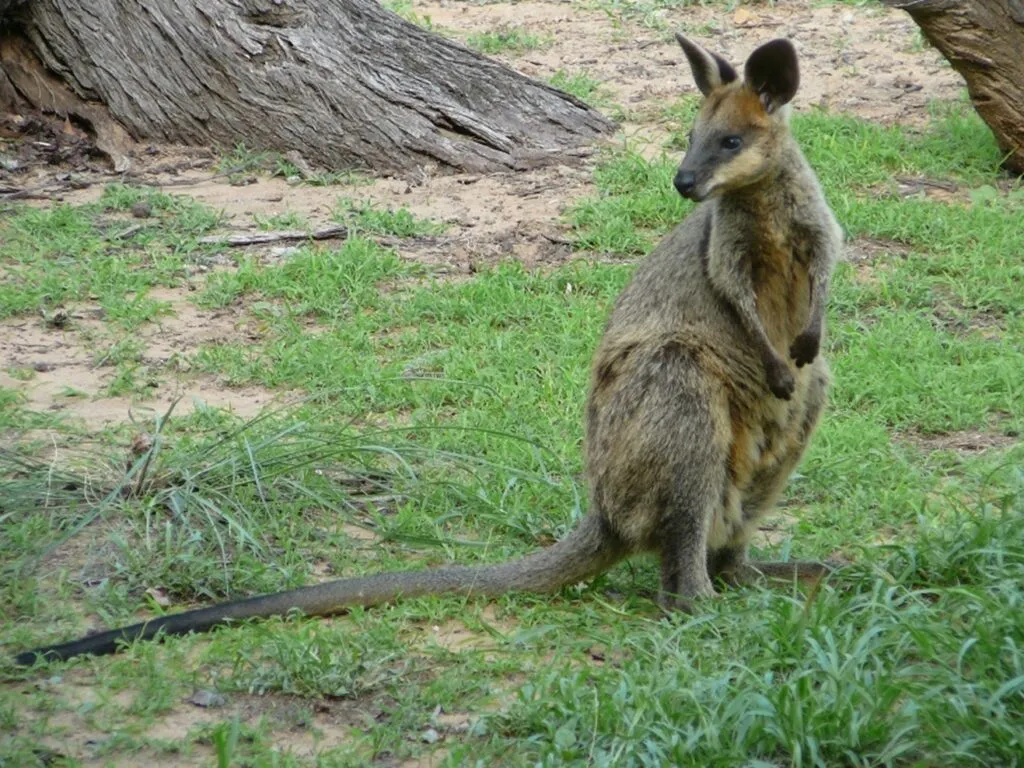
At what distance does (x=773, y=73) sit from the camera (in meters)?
4.81

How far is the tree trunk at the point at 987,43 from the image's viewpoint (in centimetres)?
783

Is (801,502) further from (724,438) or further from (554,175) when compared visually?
(554,175)

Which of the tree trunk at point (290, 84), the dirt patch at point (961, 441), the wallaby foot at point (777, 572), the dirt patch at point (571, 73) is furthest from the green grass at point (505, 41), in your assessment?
the wallaby foot at point (777, 572)

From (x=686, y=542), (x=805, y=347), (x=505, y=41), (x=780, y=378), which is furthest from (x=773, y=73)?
(x=505, y=41)

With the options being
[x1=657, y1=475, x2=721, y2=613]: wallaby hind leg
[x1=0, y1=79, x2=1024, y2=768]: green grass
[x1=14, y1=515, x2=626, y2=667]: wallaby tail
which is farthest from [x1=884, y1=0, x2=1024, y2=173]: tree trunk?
[x1=14, y1=515, x2=626, y2=667]: wallaby tail

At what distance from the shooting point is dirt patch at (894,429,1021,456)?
5684 mm

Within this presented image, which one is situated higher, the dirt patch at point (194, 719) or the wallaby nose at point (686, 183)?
the wallaby nose at point (686, 183)

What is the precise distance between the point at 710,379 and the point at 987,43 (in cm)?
419

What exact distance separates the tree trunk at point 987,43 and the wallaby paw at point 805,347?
3670 millimetres

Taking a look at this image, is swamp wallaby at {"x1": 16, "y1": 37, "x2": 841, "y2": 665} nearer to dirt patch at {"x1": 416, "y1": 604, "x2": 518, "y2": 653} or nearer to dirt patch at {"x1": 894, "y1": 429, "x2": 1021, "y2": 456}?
dirt patch at {"x1": 416, "y1": 604, "x2": 518, "y2": 653}

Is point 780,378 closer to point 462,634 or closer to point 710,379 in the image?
point 710,379

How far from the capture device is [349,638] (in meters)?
4.27

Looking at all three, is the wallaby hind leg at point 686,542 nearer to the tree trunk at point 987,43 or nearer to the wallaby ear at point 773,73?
the wallaby ear at point 773,73

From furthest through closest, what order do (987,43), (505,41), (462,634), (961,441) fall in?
(505,41) → (987,43) → (961,441) → (462,634)
